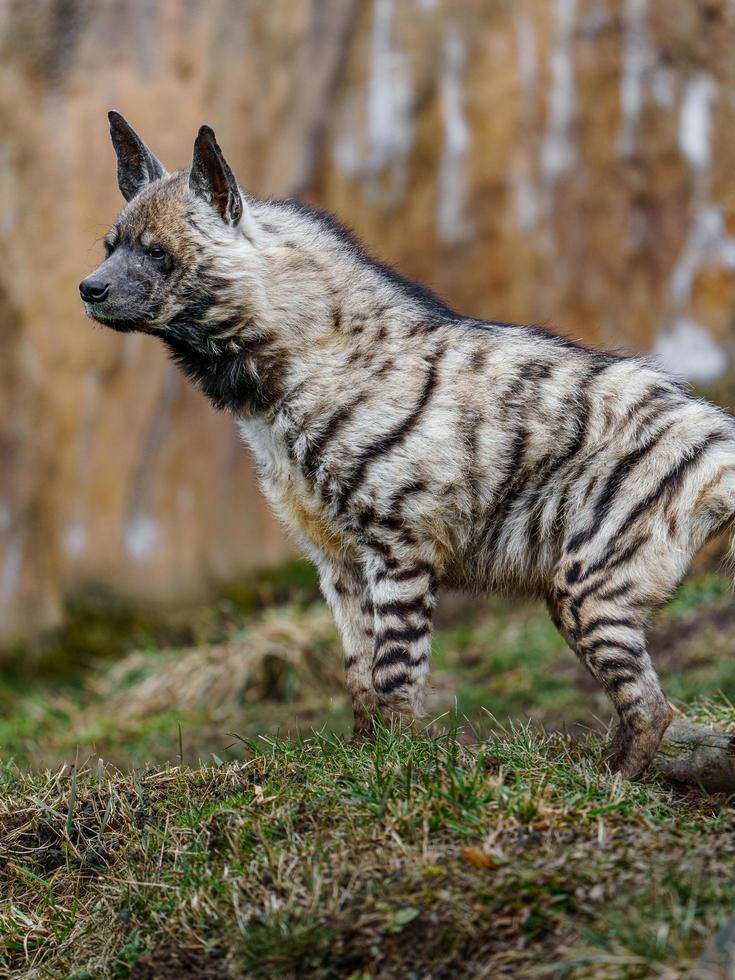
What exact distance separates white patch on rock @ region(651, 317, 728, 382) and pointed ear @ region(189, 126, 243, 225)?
690 centimetres

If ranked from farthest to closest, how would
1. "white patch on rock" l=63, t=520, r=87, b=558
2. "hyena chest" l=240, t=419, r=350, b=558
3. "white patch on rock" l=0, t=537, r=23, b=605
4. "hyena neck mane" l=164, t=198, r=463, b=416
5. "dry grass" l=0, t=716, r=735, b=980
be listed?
"white patch on rock" l=63, t=520, r=87, b=558, "white patch on rock" l=0, t=537, r=23, b=605, "hyena neck mane" l=164, t=198, r=463, b=416, "hyena chest" l=240, t=419, r=350, b=558, "dry grass" l=0, t=716, r=735, b=980

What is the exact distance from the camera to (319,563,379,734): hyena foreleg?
5.25 m

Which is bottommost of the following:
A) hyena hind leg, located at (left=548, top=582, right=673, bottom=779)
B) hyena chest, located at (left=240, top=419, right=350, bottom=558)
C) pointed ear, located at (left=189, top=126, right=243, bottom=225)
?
hyena hind leg, located at (left=548, top=582, right=673, bottom=779)

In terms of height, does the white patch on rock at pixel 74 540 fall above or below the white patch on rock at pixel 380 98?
below

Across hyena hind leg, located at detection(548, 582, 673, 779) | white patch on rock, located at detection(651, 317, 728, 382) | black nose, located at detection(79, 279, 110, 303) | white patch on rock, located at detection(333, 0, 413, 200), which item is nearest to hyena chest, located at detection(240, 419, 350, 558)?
black nose, located at detection(79, 279, 110, 303)

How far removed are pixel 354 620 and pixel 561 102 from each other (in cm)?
767

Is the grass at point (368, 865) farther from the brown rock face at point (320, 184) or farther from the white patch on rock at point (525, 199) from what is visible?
the white patch on rock at point (525, 199)

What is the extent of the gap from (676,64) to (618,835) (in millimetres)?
9729

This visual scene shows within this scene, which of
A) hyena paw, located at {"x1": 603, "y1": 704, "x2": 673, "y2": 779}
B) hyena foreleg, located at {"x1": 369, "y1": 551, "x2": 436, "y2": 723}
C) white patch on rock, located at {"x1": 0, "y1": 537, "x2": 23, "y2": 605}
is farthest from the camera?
white patch on rock, located at {"x1": 0, "y1": 537, "x2": 23, "y2": 605}

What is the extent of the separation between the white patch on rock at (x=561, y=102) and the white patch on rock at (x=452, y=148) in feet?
2.57

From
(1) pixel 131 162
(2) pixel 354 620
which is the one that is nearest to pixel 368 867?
(2) pixel 354 620

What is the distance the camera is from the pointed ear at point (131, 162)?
5742 millimetres

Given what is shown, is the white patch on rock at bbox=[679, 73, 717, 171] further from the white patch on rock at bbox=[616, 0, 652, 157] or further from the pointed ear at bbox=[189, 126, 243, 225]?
the pointed ear at bbox=[189, 126, 243, 225]

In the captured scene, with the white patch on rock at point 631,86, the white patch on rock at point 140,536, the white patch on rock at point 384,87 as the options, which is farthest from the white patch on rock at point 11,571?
the white patch on rock at point 631,86
